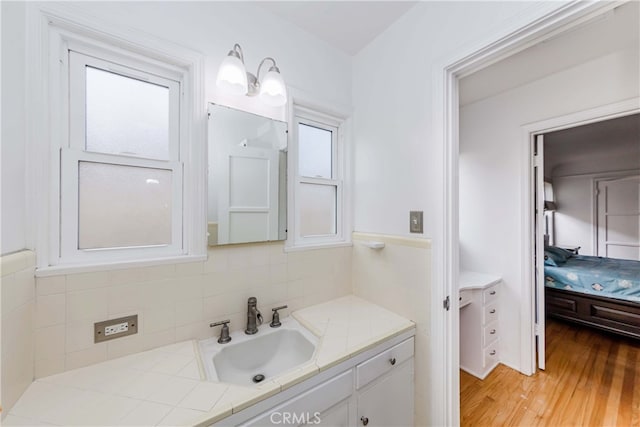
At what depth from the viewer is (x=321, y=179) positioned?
177 cm

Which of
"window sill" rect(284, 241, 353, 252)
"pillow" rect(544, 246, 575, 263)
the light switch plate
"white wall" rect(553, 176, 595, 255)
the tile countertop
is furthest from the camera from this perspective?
"white wall" rect(553, 176, 595, 255)

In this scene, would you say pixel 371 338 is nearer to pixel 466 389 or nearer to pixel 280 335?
pixel 280 335

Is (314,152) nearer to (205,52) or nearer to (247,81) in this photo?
(247,81)

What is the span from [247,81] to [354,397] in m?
1.73

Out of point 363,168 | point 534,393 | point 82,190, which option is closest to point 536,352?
point 534,393

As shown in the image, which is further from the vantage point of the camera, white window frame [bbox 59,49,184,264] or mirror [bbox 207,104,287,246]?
mirror [bbox 207,104,287,246]

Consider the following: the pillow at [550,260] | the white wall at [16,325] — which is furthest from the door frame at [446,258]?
the pillow at [550,260]

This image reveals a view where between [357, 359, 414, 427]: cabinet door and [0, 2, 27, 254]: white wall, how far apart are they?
5.07ft

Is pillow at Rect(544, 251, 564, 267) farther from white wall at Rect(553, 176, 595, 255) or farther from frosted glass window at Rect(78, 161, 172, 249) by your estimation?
frosted glass window at Rect(78, 161, 172, 249)

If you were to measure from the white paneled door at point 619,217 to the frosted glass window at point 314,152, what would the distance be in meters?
5.59

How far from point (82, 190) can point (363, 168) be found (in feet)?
5.15

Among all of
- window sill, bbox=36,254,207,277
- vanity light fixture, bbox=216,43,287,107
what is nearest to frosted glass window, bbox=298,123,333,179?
vanity light fixture, bbox=216,43,287,107

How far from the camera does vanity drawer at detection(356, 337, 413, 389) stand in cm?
115

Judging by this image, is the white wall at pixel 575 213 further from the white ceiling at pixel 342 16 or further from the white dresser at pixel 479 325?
the white ceiling at pixel 342 16
